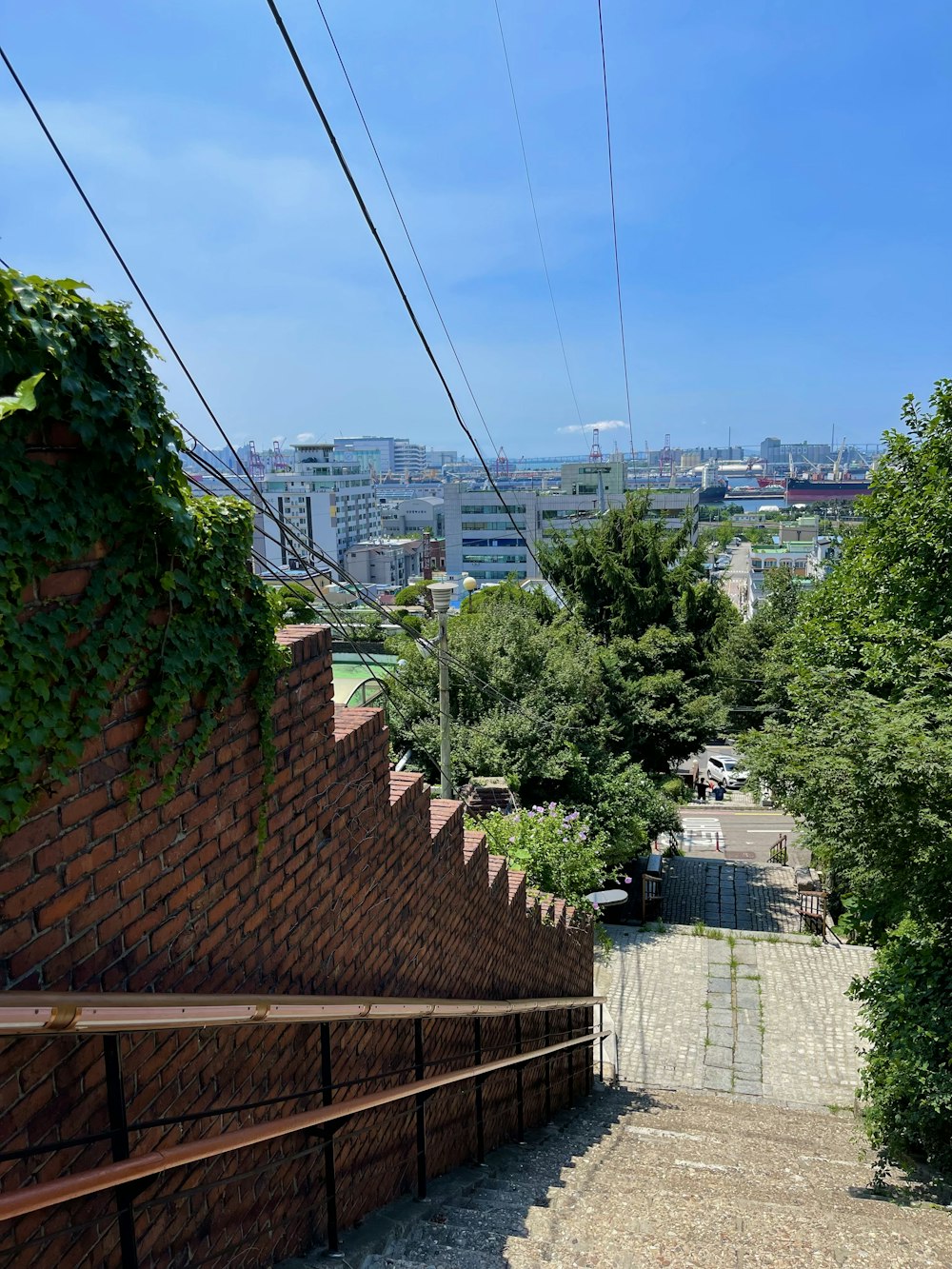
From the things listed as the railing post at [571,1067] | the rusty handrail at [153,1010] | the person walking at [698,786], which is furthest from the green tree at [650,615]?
the rusty handrail at [153,1010]

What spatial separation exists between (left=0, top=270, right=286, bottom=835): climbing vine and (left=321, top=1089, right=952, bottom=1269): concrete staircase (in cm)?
247

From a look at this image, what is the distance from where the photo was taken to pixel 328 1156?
3.45 metres

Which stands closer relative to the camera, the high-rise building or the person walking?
the person walking

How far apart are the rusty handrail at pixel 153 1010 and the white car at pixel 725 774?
33987 millimetres

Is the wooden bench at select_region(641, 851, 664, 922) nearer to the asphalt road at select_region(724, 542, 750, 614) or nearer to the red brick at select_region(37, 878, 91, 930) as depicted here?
the red brick at select_region(37, 878, 91, 930)

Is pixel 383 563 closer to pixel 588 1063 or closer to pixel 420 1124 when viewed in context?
pixel 588 1063

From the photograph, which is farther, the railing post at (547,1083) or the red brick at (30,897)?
the railing post at (547,1083)

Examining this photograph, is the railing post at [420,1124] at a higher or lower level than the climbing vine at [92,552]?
lower

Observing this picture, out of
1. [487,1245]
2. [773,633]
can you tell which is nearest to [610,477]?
[773,633]

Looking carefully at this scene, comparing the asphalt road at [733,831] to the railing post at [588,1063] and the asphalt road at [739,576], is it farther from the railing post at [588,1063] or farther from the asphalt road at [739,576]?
the asphalt road at [739,576]

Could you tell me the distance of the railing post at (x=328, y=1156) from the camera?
3.36 metres

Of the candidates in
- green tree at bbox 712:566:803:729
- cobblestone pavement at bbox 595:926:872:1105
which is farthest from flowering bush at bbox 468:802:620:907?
green tree at bbox 712:566:803:729

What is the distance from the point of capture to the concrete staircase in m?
3.84

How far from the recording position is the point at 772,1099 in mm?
9609
